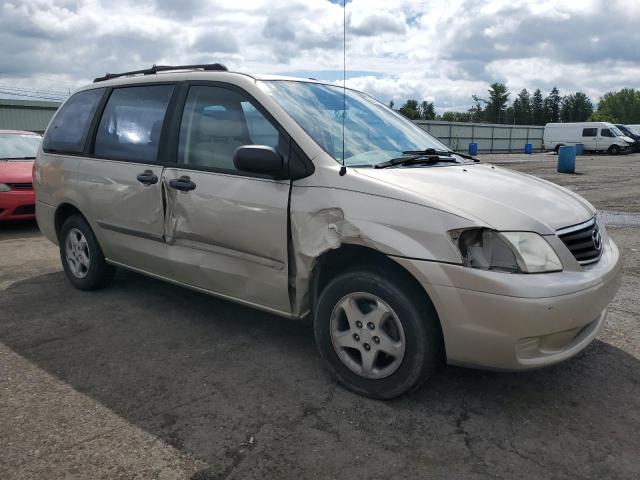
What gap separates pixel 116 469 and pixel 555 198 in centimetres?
265

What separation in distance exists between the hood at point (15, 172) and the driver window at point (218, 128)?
515 cm

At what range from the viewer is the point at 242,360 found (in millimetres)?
3475

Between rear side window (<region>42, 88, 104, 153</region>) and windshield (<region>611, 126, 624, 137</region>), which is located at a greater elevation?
rear side window (<region>42, 88, 104, 153</region>)

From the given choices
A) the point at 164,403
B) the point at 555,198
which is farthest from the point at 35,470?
the point at 555,198

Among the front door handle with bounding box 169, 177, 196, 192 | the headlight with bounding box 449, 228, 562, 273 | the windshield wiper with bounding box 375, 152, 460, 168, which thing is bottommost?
the headlight with bounding box 449, 228, 562, 273

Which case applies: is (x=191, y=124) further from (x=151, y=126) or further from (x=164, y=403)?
(x=164, y=403)

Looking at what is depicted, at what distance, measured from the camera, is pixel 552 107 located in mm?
109875

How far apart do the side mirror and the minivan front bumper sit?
90 centimetres

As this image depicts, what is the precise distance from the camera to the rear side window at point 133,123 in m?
3.94

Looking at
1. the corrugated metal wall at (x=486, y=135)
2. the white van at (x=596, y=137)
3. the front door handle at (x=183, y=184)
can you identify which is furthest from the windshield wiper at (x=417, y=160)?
the white van at (x=596, y=137)

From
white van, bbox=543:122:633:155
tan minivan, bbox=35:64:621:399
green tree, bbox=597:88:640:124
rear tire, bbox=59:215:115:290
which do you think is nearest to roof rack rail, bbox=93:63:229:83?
tan minivan, bbox=35:64:621:399

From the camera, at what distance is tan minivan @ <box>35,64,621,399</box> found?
259 centimetres

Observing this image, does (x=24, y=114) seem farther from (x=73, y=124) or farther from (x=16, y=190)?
(x=73, y=124)

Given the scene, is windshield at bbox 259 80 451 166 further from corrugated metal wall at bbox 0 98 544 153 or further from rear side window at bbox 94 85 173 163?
corrugated metal wall at bbox 0 98 544 153
